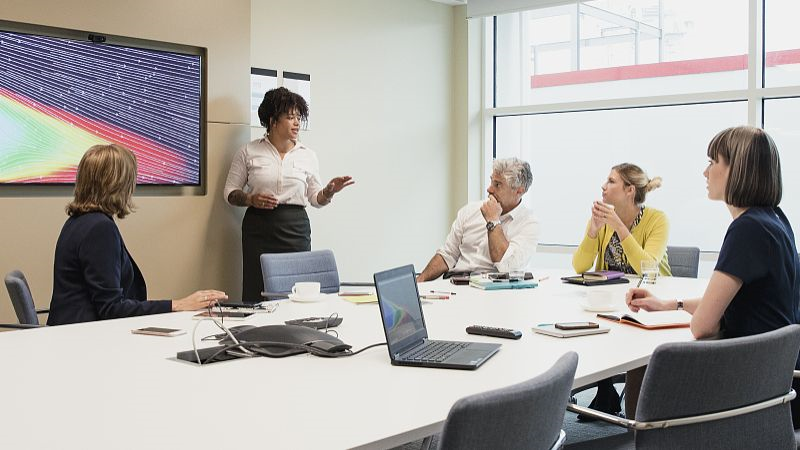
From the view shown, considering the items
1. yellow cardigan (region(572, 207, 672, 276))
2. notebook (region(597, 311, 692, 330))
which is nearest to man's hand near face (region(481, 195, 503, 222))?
yellow cardigan (region(572, 207, 672, 276))

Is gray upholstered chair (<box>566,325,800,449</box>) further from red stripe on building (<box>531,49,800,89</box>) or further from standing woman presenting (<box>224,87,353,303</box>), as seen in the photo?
red stripe on building (<box>531,49,800,89</box>)

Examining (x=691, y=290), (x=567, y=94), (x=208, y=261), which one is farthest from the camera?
(x=567, y=94)

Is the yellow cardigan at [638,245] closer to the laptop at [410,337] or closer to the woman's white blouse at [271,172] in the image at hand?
the woman's white blouse at [271,172]

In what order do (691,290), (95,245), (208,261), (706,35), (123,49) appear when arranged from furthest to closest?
1. (706,35)
2. (208,261)
3. (123,49)
4. (691,290)
5. (95,245)

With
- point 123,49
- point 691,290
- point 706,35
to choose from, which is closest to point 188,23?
point 123,49

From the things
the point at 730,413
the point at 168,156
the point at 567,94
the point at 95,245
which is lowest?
the point at 730,413

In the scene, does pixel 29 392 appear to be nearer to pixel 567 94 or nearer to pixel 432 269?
pixel 432 269

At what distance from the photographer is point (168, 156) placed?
16.5ft

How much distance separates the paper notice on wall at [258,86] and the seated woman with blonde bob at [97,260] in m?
2.31

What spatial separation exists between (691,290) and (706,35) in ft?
10.3

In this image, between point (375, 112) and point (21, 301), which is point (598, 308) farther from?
point (375, 112)

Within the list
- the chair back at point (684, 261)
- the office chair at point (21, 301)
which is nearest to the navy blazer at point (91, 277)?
the office chair at point (21, 301)

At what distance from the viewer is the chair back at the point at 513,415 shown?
129 centimetres

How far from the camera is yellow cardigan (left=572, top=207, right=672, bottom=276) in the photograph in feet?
14.3
